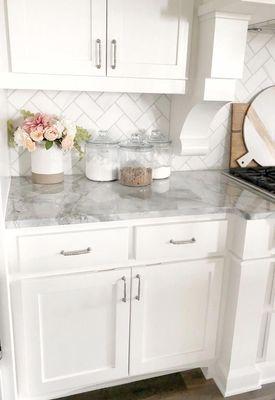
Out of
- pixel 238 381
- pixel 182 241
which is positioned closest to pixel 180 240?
pixel 182 241

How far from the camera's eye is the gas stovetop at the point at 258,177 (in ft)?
5.77

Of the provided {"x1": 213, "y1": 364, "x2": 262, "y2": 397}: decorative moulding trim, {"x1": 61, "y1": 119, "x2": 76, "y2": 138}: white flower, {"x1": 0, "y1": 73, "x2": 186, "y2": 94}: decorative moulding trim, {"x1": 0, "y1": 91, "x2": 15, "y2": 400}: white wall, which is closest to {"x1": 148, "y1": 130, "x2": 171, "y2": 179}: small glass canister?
{"x1": 0, "y1": 73, "x2": 186, "y2": 94}: decorative moulding trim

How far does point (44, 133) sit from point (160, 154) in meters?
0.61

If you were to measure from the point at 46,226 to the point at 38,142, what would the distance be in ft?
1.61

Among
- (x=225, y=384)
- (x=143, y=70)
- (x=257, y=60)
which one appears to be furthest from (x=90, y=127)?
(x=225, y=384)

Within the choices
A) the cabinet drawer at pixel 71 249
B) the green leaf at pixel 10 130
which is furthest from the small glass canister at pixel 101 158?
the cabinet drawer at pixel 71 249

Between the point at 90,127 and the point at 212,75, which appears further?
the point at 90,127

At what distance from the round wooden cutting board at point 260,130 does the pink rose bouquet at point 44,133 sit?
3.32 feet

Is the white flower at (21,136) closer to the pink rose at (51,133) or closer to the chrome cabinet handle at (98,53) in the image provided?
the pink rose at (51,133)

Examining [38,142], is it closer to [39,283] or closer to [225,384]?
[39,283]

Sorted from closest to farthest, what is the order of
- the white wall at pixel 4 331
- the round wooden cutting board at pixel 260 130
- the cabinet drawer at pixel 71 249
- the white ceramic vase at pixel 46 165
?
the white wall at pixel 4 331 < the cabinet drawer at pixel 71 249 < the white ceramic vase at pixel 46 165 < the round wooden cutting board at pixel 260 130

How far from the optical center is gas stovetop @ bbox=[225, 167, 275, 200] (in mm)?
1758

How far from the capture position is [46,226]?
4.55 ft

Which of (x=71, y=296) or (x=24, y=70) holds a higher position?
(x=24, y=70)
